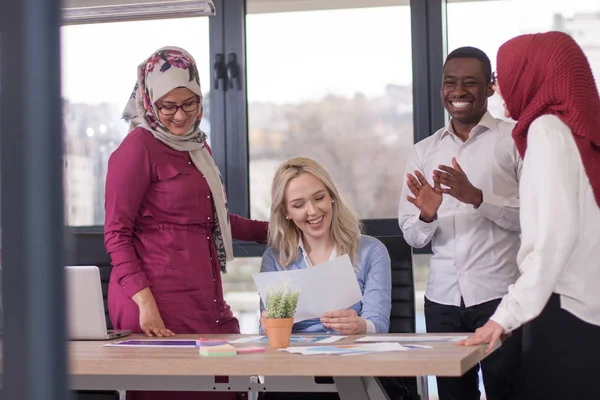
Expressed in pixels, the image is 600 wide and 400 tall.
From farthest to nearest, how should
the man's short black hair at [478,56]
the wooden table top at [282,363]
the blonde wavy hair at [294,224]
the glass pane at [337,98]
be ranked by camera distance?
the glass pane at [337,98], the man's short black hair at [478,56], the blonde wavy hair at [294,224], the wooden table top at [282,363]

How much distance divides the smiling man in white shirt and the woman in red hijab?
0.72m

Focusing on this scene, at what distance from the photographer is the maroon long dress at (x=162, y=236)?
236 centimetres

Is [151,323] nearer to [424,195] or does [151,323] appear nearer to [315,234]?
[315,234]

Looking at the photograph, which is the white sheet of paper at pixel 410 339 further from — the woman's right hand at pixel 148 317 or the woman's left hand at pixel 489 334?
the woman's right hand at pixel 148 317

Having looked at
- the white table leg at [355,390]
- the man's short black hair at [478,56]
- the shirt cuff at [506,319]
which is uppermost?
the man's short black hair at [478,56]

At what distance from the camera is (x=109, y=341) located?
7.13 ft

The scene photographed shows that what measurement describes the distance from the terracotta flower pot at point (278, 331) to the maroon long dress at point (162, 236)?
547 mm

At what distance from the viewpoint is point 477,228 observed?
266 cm

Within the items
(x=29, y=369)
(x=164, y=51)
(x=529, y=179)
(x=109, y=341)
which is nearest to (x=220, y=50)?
(x=164, y=51)

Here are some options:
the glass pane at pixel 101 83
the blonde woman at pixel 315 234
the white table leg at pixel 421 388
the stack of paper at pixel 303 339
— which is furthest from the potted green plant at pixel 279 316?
the glass pane at pixel 101 83

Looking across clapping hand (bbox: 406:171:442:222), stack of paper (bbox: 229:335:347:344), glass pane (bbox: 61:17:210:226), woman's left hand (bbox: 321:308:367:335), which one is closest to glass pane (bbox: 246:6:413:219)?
glass pane (bbox: 61:17:210:226)

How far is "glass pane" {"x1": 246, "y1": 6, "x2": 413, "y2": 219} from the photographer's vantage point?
3.78 metres

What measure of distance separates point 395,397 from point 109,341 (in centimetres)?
84

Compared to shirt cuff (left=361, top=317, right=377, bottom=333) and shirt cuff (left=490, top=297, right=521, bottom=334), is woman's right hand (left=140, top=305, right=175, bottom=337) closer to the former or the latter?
shirt cuff (left=361, top=317, right=377, bottom=333)
